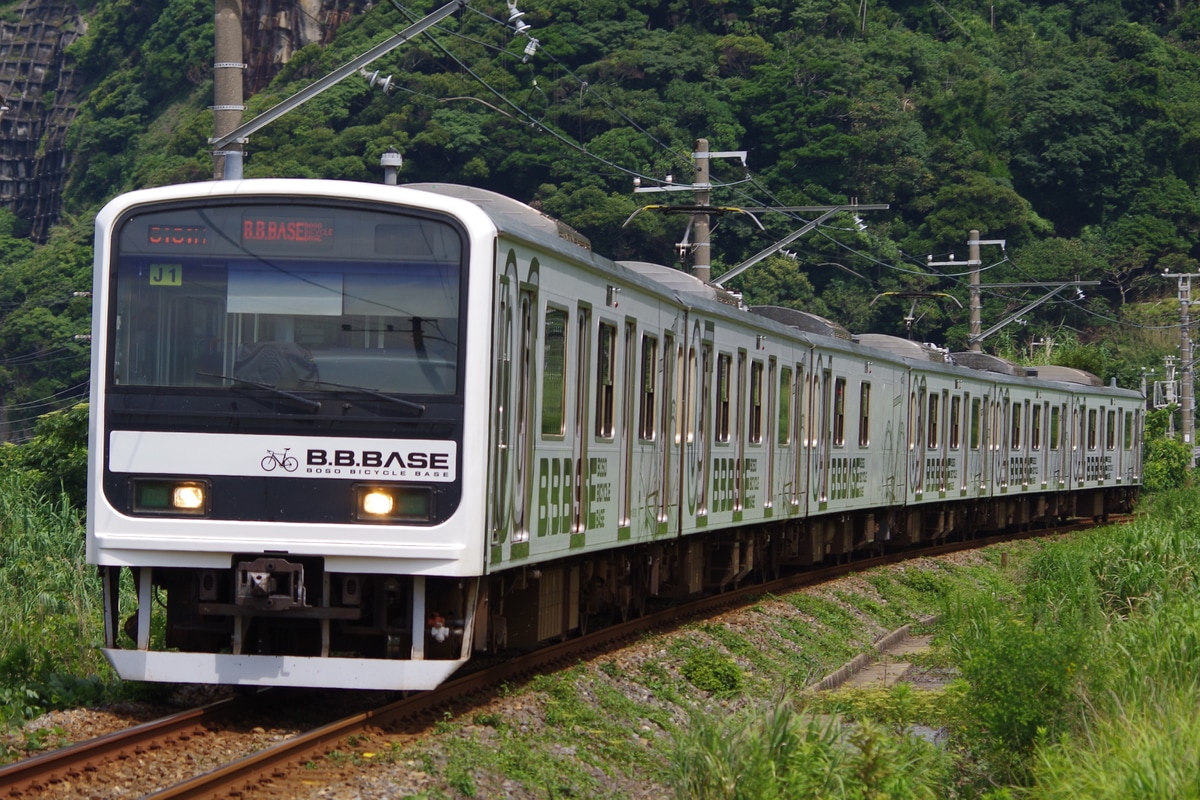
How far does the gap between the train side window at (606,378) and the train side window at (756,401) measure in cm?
482

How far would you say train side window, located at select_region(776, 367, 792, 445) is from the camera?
1789cm

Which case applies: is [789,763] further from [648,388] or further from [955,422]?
[955,422]

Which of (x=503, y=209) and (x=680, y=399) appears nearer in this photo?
(x=503, y=209)

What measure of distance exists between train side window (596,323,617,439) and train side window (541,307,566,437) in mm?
A: 836

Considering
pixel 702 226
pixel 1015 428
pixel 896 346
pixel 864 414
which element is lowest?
pixel 1015 428

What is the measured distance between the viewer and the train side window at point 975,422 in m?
27.4

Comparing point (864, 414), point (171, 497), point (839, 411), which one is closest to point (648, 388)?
point (171, 497)

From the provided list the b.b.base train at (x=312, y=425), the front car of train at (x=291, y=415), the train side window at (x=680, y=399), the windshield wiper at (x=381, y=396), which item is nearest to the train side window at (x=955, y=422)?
the train side window at (x=680, y=399)

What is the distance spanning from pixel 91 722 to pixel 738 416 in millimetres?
8451

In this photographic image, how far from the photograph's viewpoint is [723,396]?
1570cm

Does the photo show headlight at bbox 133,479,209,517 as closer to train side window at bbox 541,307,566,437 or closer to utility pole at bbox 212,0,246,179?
train side window at bbox 541,307,566,437

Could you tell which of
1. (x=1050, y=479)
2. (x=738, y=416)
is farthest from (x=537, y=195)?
(x=738, y=416)

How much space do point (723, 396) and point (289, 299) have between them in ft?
23.5

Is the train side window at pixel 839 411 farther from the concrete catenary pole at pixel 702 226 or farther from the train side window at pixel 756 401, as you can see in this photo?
the train side window at pixel 756 401
